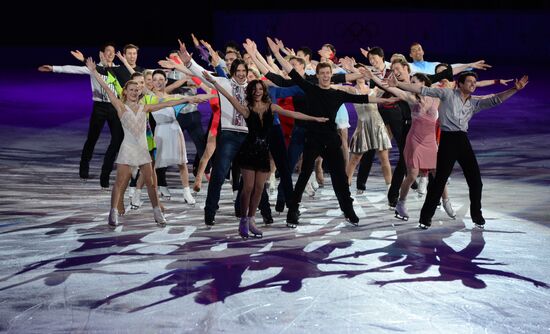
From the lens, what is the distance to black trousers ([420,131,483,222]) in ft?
28.1

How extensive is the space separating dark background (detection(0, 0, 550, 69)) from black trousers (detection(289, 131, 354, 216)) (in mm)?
17864

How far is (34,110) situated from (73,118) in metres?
1.47

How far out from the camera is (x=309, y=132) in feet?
29.2

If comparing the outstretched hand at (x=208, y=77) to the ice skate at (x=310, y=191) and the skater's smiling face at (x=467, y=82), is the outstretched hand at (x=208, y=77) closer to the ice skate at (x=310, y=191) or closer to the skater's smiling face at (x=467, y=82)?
the skater's smiling face at (x=467, y=82)

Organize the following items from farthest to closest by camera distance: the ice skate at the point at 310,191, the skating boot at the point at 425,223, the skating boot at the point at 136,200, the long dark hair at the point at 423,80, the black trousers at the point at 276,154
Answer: the ice skate at the point at 310,191
the skating boot at the point at 136,200
the long dark hair at the point at 423,80
the black trousers at the point at 276,154
the skating boot at the point at 425,223

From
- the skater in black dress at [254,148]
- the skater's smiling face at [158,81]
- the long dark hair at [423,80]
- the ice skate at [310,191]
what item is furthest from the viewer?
the ice skate at [310,191]

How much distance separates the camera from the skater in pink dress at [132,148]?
8695mm

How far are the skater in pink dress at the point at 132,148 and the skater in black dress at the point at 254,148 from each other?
827 millimetres

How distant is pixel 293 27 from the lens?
91.2 ft

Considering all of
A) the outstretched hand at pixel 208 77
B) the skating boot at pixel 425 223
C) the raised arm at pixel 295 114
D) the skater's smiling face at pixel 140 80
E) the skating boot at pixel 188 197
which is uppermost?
the outstretched hand at pixel 208 77

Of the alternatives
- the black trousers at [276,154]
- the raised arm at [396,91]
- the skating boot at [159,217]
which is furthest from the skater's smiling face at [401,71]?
the skating boot at [159,217]

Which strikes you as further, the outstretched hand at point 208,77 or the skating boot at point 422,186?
the skating boot at point 422,186

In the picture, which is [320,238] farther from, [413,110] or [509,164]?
[509,164]

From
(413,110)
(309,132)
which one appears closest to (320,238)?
(309,132)
